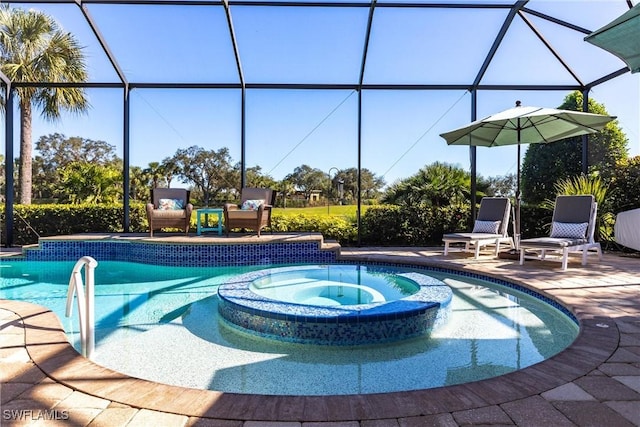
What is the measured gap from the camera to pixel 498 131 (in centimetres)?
756

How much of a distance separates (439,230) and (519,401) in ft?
25.3

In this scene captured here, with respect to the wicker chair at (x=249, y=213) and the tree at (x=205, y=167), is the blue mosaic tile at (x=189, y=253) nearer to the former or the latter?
the wicker chair at (x=249, y=213)

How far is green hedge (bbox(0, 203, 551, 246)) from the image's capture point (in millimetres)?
9453

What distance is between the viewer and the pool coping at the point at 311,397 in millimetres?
1940

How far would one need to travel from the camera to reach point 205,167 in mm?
20922

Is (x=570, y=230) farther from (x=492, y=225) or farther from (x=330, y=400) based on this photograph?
(x=330, y=400)

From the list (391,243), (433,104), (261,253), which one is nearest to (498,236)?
(391,243)

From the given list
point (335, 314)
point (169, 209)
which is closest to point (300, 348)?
point (335, 314)

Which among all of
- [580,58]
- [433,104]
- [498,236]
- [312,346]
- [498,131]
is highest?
[433,104]

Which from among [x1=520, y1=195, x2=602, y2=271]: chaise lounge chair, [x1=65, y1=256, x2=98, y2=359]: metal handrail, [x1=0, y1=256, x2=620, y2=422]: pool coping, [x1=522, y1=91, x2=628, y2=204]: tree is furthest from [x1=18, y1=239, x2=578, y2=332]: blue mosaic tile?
[x1=522, y1=91, x2=628, y2=204]: tree

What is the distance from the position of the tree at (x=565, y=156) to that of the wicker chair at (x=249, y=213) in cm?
753

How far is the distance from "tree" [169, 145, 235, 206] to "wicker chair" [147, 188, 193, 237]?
36.4 ft

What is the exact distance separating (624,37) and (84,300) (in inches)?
183

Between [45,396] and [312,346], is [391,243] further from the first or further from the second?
[45,396]
